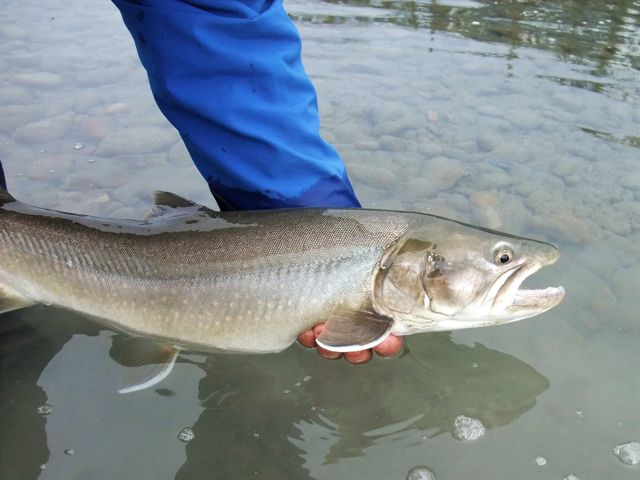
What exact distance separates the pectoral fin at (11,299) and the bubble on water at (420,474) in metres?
2.06

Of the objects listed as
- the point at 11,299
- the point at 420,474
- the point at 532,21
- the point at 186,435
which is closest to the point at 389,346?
the point at 420,474

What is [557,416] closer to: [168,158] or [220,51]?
[220,51]

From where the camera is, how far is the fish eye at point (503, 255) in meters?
3.04

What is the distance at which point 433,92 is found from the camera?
6590 mm

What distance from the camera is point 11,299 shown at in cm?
329

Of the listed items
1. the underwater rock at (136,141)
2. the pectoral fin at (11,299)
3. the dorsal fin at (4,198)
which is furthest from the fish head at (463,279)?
the underwater rock at (136,141)

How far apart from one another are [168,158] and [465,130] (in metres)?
2.61

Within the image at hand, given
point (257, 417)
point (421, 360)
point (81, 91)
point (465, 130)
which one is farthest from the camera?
point (81, 91)

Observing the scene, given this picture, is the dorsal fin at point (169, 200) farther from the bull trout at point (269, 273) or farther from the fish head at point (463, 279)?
the fish head at point (463, 279)

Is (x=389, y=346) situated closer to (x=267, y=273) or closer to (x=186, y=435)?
(x=267, y=273)

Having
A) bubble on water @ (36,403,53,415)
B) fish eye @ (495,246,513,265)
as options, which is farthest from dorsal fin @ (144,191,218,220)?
fish eye @ (495,246,513,265)

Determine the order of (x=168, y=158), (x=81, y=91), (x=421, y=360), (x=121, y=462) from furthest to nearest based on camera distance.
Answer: (x=81, y=91)
(x=168, y=158)
(x=421, y=360)
(x=121, y=462)

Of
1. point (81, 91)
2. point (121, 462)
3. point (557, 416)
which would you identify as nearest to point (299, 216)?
point (121, 462)

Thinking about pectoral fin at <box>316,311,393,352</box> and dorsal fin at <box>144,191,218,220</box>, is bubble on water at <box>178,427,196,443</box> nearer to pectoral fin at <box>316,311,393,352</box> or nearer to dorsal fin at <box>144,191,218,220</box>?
pectoral fin at <box>316,311,393,352</box>
